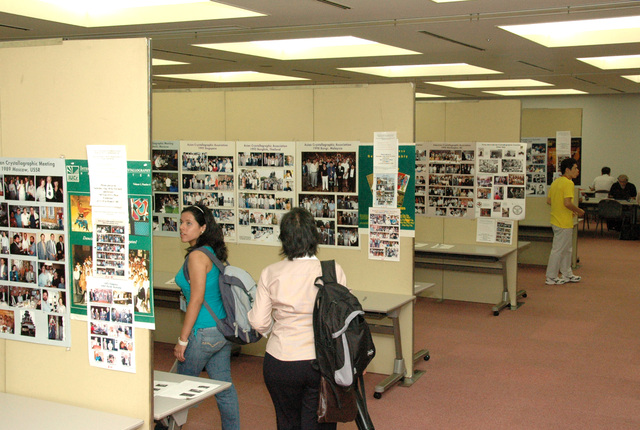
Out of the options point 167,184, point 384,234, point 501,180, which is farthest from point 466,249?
point 167,184

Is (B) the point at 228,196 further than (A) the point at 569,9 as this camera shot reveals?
Yes

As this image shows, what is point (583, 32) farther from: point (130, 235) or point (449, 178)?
point (130, 235)

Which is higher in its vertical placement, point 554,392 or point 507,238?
point 507,238

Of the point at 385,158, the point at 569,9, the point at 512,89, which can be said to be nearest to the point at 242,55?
the point at 385,158

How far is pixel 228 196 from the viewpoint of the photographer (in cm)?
628

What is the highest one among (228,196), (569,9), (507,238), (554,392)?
(569,9)

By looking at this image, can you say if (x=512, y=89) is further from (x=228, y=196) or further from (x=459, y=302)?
(x=228, y=196)

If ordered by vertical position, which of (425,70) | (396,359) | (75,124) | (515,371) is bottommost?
(515,371)

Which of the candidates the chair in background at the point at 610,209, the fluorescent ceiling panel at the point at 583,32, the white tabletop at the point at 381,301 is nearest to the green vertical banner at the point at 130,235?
the white tabletop at the point at 381,301

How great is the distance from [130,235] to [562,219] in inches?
307

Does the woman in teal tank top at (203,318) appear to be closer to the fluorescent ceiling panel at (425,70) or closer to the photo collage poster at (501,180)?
the photo collage poster at (501,180)

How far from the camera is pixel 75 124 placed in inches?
114

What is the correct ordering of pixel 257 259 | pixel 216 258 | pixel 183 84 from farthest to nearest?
pixel 183 84
pixel 257 259
pixel 216 258

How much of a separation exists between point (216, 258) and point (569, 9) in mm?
3812
